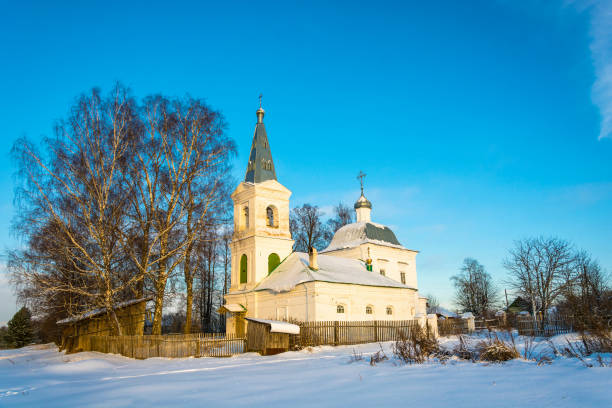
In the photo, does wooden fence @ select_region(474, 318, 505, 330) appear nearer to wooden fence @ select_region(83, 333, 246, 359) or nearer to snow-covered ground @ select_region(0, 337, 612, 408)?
snow-covered ground @ select_region(0, 337, 612, 408)

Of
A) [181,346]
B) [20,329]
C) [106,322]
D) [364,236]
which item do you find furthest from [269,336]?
[20,329]

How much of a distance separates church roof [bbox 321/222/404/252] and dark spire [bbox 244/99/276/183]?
382 inches

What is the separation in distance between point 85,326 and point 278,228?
41.2ft

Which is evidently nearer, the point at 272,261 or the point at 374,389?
the point at 374,389

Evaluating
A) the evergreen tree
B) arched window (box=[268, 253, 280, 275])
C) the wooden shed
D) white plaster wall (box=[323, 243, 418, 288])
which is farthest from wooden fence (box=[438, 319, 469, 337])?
the evergreen tree

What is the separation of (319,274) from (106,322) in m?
11.2

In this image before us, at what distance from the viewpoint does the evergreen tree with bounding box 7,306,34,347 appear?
4534 centimetres

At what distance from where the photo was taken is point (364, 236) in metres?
35.3

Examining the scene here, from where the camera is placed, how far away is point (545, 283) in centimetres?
3356

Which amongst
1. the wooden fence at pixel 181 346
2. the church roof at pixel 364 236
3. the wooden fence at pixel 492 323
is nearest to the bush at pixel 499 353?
the wooden fence at pixel 492 323

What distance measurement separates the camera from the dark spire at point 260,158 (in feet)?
97.2

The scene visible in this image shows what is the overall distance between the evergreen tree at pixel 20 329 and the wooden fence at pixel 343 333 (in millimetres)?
40008

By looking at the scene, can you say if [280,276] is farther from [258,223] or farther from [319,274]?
[258,223]

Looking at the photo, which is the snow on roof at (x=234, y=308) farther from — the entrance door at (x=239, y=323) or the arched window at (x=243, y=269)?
the arched window at (x=243, y=269)
